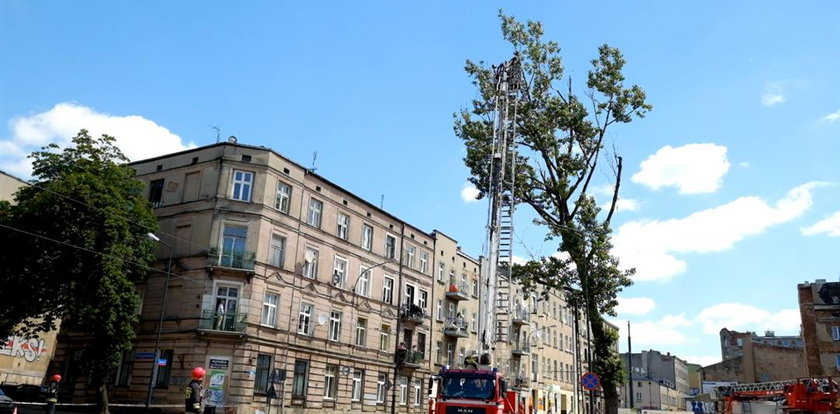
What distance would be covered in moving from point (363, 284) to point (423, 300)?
288 inches

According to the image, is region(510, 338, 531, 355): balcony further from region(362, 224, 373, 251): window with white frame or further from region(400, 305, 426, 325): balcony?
region(362, 224, 373, 251): window with white frame

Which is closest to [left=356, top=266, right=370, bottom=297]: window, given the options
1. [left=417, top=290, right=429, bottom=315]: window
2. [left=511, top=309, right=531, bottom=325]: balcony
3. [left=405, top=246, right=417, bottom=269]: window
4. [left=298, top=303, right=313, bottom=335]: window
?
[left=298, top=303, right=313, bottom=335]: window

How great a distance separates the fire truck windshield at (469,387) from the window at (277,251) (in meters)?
16.9

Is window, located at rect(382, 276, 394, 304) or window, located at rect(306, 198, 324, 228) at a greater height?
window, located at rect(306, 198, 324, 228)

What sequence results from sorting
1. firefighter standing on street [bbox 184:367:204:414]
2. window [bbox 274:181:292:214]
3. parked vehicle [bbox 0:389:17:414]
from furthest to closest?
window [bbox 274:181:292:214] → parked vehicle [bbox 0:389:17:414] → firefighter standing on street [bbox 184:367:204:414]

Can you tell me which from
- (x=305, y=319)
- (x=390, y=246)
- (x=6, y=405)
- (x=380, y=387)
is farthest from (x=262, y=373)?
(x=390, y=246)

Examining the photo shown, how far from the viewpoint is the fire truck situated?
80.8 ft

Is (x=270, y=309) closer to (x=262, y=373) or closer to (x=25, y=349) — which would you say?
(x=262, y=373)

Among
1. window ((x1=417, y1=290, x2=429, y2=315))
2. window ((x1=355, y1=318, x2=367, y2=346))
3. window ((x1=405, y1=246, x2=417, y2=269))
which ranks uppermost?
window ((x1=405, y1=246, x2=417, y2=269))

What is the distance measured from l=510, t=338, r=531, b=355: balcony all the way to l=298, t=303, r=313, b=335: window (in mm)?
23500

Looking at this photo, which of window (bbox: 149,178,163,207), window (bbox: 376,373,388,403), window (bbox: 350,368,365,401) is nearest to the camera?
window (bbox: 149,178,163,207)

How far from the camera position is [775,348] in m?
72.2

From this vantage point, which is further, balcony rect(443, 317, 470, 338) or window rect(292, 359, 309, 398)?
balcony rect(443, 317, 470, 338)

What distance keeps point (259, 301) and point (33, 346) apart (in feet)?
70.2
